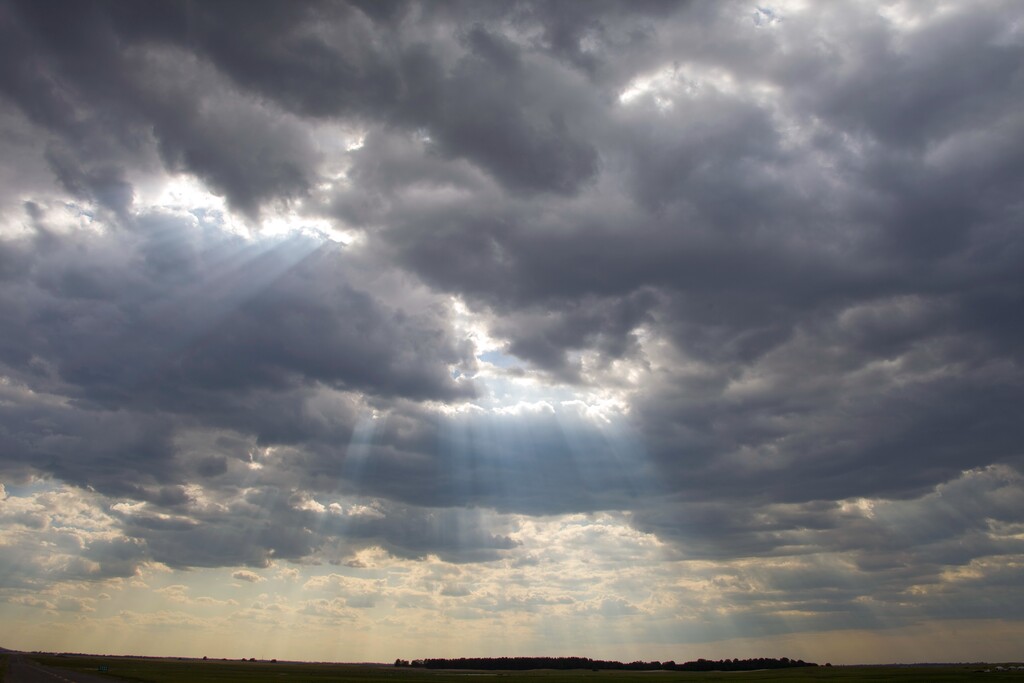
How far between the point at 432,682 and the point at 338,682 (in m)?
28.1

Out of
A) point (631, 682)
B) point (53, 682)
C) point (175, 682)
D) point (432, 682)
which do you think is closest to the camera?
point (53, 682)

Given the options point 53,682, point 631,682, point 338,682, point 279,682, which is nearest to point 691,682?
point 631,682

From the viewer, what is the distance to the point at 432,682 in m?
182

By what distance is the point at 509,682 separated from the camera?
189 meters

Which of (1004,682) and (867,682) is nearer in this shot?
(1004,682)

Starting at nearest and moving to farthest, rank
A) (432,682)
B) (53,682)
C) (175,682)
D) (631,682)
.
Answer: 1. (53,682)
2. (175,682)
3. (432,682)
4. (631,682)

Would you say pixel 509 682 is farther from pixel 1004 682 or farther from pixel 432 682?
pixel 1004 682

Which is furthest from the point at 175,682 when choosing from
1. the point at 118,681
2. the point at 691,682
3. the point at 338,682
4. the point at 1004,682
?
the point at 1004,682

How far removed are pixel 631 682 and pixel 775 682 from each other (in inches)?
1453

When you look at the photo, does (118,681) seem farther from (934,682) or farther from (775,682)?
(934,682)

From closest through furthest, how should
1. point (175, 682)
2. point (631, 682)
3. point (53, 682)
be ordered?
point (53, 682) < point (175, 682) < point (631, 682)

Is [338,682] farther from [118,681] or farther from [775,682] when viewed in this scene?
[775,682]

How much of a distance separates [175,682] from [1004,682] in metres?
178

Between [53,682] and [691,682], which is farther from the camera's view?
[691,682]
